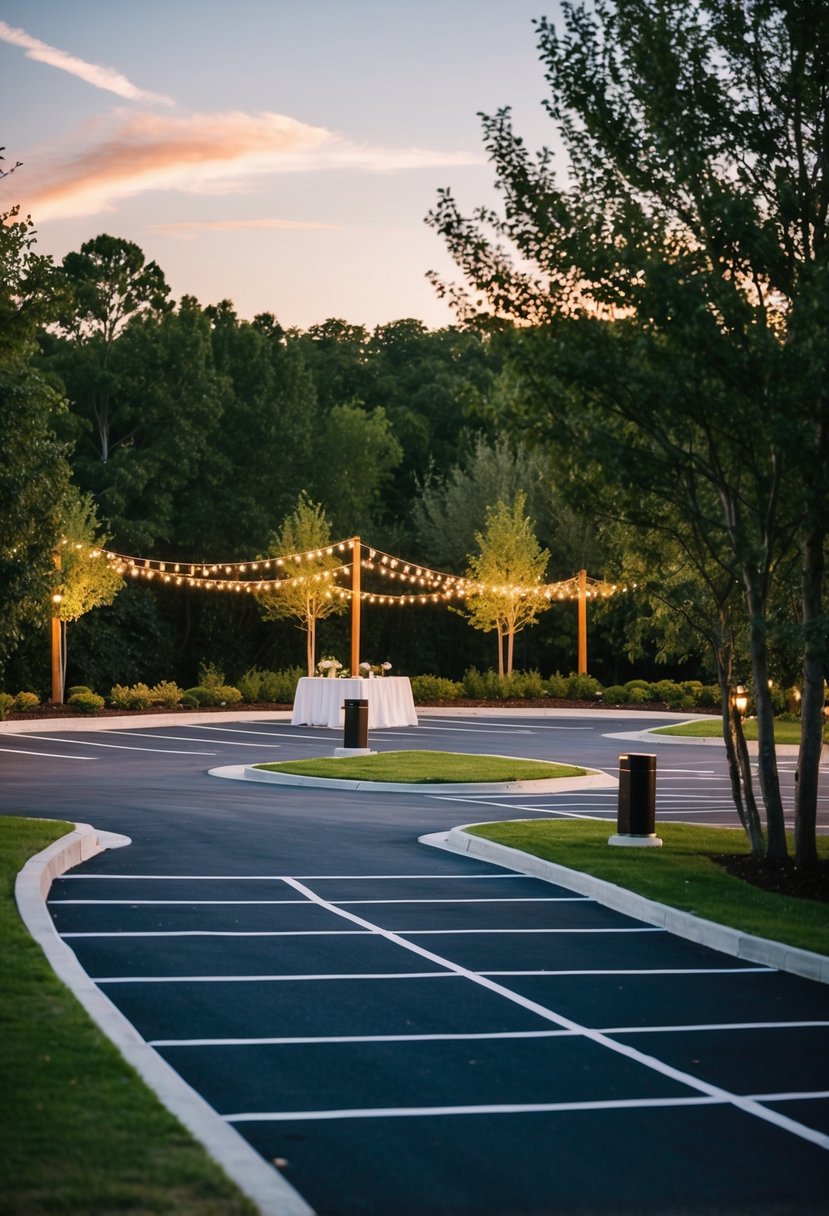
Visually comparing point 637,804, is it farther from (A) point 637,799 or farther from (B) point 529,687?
(B) point 529,687

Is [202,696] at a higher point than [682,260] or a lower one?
lower

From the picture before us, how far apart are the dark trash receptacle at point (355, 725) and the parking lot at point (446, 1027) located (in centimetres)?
1082

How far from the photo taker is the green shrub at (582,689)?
49.0 meters

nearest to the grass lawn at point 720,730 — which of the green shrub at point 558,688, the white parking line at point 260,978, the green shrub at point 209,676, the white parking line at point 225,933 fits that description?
the green shrub at point 558,688

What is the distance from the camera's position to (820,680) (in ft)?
43.4

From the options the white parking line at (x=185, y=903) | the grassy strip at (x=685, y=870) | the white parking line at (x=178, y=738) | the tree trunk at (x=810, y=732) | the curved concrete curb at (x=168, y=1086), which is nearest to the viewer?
the curved concrete curb at (x=168, y=1086)

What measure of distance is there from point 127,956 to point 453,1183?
4.64 meters

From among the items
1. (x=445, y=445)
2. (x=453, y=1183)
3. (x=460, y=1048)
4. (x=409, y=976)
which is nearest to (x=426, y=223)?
(x=409, y=976)

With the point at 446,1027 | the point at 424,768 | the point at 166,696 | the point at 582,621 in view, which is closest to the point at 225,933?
the point at 446,1027

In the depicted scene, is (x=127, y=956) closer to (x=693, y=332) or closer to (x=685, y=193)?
(x=693, y=332)

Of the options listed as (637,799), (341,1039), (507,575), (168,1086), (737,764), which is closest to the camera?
(168,1086)

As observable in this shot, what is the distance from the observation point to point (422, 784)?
22500 mm

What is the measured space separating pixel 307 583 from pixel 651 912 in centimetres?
3608

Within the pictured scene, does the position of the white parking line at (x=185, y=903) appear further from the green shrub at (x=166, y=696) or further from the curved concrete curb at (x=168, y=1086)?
the green shrub at (x=166, y=696)
